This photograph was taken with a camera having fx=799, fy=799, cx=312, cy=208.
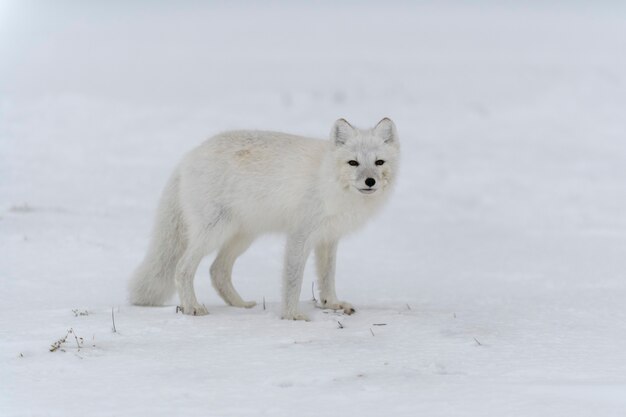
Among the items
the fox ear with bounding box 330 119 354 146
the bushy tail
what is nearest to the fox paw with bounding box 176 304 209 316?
the bushy tail

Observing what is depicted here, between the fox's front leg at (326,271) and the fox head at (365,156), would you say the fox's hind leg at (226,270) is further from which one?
the fox head at (365,156)

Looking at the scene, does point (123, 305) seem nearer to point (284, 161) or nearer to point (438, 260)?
point (284, 161)

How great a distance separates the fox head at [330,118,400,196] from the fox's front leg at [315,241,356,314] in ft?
1.97

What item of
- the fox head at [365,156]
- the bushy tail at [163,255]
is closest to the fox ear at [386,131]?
the fox head at [365,156]

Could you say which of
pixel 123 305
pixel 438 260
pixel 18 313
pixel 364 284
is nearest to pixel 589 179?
pixel 438 260

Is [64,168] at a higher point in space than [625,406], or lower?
higher

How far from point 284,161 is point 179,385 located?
1981mm

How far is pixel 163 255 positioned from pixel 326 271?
3.60 ft

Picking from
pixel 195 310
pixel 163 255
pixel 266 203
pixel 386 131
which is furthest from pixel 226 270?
pixel 386 131

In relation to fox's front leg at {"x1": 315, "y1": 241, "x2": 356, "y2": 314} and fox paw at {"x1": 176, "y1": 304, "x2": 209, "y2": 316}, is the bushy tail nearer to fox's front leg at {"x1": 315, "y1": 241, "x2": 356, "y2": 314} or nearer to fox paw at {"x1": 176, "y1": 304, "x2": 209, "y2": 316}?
fox paw at {"x1": 176, "y1": 304, "x2": 209, "y2": 316}

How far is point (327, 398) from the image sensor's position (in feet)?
10.7

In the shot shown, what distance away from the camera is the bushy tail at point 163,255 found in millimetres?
5273

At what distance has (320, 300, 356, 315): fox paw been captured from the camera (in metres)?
4.96

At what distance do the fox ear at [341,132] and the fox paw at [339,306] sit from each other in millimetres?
1033
